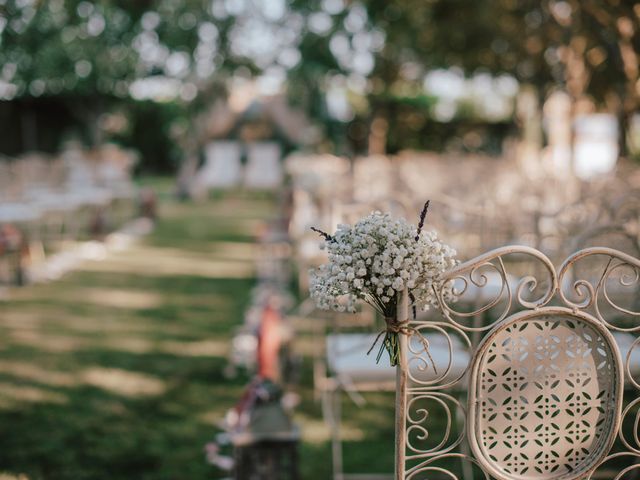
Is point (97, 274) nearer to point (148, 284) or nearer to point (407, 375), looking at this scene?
point (148, 284)

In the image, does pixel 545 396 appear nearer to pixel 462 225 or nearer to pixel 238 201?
pixel 462 225

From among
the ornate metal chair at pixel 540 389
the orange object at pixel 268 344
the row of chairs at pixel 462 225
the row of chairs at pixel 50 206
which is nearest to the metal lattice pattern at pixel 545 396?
the ornate metal chair at pixel 540 389

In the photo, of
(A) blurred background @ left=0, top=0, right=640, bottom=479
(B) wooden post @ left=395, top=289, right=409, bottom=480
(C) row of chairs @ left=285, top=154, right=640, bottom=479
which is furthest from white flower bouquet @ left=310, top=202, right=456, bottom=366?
(A) blurred background @ left=0, top=0, right=640, bottom=479

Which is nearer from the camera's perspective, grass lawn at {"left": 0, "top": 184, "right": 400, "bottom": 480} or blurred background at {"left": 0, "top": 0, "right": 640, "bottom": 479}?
grass lawn at {"left": 0, "top": 184, "right": 400, "bottom": 480}

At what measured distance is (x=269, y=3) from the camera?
58.5 feet

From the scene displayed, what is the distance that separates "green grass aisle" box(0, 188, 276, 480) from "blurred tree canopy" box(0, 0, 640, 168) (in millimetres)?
4493

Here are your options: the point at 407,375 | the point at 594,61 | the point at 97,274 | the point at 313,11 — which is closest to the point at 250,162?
the point at 313,11

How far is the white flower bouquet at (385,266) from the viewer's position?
1.81 meters

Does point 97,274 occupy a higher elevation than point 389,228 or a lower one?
lower

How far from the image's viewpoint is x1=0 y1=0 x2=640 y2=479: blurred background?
3896 millimetres

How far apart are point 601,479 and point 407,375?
1951mm

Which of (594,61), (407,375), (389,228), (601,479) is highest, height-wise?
(594,61)

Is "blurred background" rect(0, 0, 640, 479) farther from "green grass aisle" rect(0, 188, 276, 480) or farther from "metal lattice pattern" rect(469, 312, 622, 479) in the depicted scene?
"metal lattice pattern" rect(469, 312, 622, 479)

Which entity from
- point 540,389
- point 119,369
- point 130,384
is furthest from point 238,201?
point 540,389
